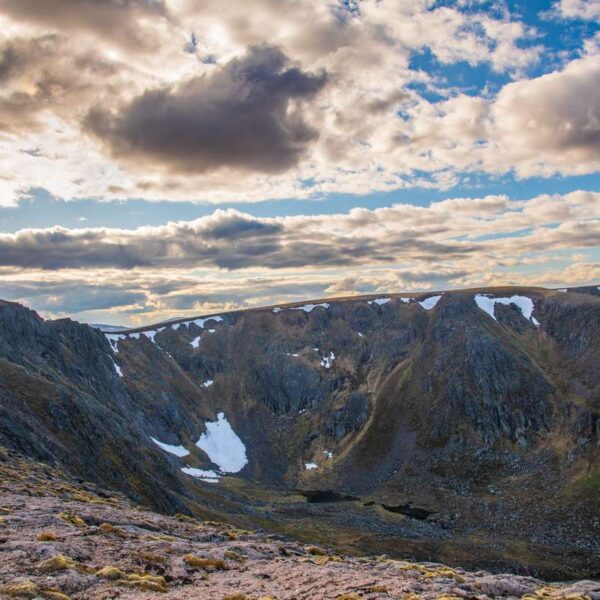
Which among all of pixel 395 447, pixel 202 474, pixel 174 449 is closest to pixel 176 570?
pixel 202 474

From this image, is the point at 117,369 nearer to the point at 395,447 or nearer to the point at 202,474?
the point at 202,474

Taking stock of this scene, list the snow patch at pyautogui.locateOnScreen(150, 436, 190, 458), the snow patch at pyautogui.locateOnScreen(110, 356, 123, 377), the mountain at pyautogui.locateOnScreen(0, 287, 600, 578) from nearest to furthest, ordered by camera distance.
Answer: the mountain at pyautogui.locateOnScreen(0, 287, 600, 578), the snow patch at pyautogui.locateOnScreen(150, 436, 190, 458), the snow patch at pyautogui.locateOnScreen(110, 356, 123, 377)

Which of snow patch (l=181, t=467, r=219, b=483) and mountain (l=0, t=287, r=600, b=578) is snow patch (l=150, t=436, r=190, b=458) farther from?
snow patch (l=181, t=467, r=219, b=483)

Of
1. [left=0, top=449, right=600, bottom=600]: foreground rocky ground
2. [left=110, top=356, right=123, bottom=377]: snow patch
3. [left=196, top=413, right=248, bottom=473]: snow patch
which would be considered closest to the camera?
[left=0, top=449, right=600, bottom=600]: foreground rocky ground

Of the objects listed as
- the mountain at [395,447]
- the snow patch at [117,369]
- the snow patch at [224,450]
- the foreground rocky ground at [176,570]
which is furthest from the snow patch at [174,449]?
the foreground rocky ground at [176,570]

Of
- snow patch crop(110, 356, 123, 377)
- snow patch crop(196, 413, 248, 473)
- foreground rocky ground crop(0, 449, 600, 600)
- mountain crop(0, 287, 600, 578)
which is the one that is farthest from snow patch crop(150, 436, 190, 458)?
foreground rocky ground crop(0, 449, 600, 600)
